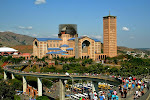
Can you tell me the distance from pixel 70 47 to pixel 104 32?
24.9 meters

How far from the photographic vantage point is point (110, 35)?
467 ft

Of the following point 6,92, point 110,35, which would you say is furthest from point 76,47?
point 6,92

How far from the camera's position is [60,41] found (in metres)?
154

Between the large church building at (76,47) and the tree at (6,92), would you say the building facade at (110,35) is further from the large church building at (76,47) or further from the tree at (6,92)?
the tree at (6,92)

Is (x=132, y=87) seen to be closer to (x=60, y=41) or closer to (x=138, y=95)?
(x=138, y=95)

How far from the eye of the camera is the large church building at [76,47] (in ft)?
448

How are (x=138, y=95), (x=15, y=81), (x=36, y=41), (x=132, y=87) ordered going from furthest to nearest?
1. (x=36, y=41)
2. (x=15, y=81)
3. (x=132, y=87)
4. (x=138, y=95)

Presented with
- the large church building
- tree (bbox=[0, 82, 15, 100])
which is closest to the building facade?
the large church building

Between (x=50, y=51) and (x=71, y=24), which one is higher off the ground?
(x=71, y=24)

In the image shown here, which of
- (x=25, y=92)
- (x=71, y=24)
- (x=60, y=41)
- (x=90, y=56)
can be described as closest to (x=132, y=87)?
(x=25, y=92)

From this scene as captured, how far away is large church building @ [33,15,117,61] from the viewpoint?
137m

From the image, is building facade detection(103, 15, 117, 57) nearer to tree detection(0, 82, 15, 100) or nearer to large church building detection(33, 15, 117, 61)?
large church building detection(33, 15, 117, 61)

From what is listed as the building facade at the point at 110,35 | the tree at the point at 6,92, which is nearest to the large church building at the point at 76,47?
the building facade at the point at 110,35

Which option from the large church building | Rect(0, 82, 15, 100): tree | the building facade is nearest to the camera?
Rect(0, 82, 15, 100): tree
